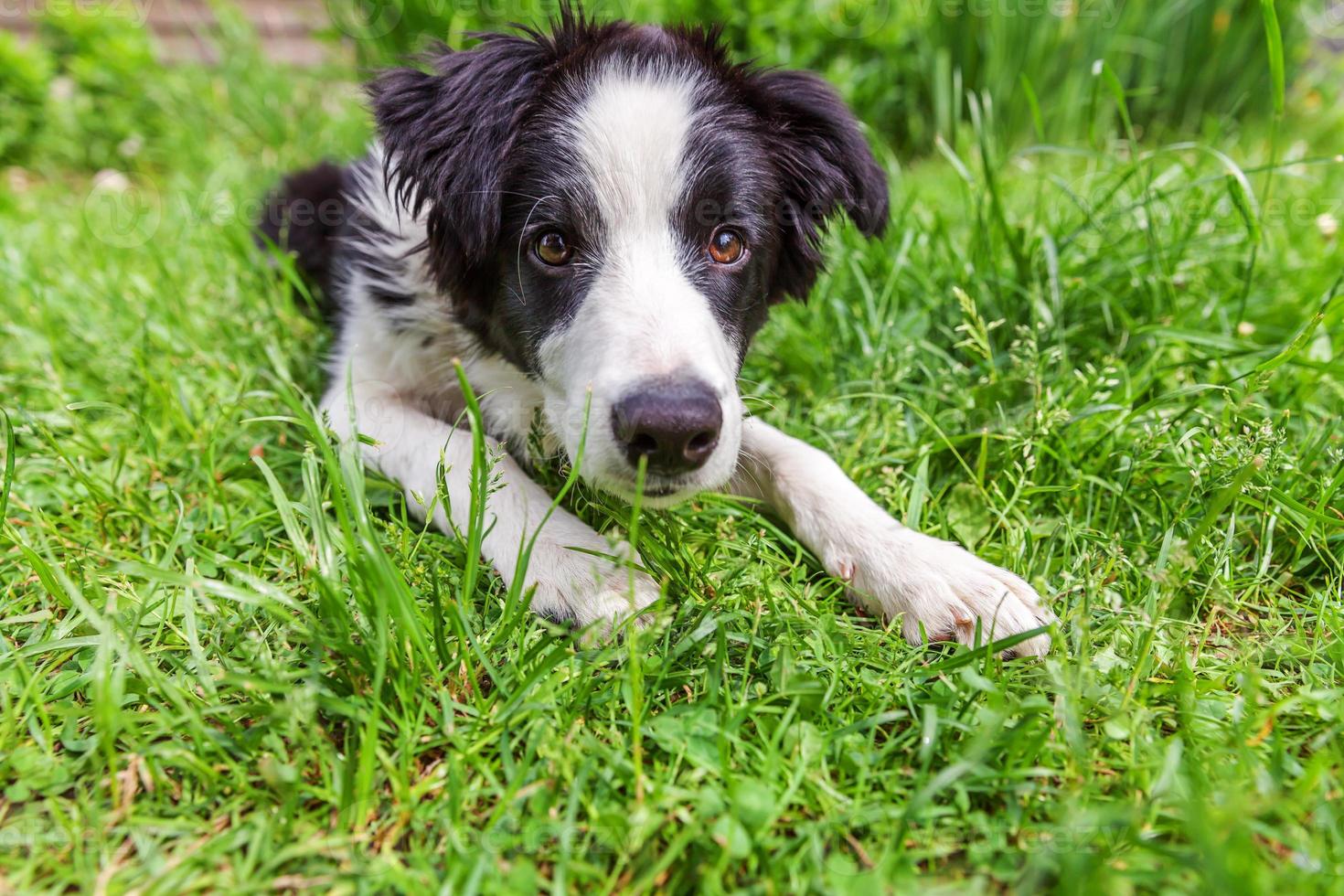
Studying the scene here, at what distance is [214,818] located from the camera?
1.31m

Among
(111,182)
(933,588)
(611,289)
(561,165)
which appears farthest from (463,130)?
(111,182)

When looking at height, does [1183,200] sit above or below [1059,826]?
above

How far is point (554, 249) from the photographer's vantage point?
1984 millimetres

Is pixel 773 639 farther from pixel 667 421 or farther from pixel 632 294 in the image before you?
pixel 632 294

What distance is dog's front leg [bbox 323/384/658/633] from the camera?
5.50ft

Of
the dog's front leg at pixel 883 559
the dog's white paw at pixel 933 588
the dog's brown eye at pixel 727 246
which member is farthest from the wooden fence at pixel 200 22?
the dog's white paw at pixel 933 588

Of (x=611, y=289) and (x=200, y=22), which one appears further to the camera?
(x=200, y=22)

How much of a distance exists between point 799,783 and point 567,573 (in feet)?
2.05

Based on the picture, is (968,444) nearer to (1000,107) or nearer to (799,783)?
(799,783)

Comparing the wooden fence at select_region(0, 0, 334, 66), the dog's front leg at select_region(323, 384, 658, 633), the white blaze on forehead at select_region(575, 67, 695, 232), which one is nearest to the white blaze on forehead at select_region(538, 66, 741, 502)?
the white blaze on forehead at select_region(575, 67, 695, 232)

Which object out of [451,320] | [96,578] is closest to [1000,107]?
[451,320]

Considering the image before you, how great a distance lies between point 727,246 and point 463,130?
0.67m

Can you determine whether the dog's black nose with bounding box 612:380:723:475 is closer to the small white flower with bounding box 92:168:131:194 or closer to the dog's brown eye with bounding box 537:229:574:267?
the dog's brown eye with bounding box 537:229:574:267

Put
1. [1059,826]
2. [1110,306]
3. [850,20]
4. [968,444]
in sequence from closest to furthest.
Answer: [1059,826] → [968,444] → [1110,306] → [850,20]
